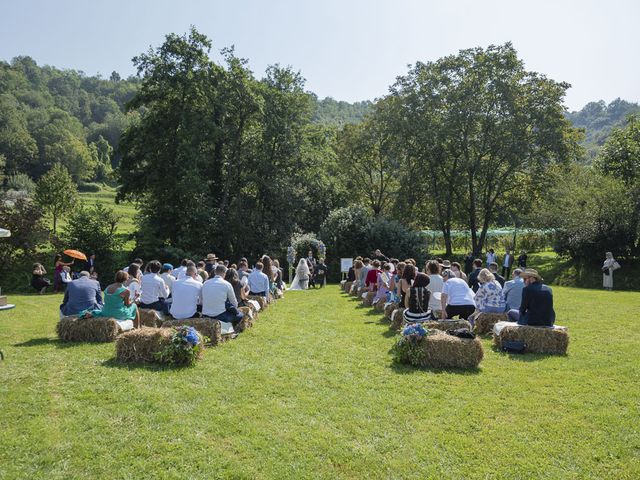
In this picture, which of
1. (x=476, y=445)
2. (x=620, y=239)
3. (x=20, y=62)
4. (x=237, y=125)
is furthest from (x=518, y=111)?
(x=20, y=62)

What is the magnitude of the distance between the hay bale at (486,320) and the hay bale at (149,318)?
749cm

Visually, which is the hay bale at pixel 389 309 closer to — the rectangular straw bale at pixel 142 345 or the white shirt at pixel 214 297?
the white shirt at pixel 214 297

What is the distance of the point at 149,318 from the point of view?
469 inches

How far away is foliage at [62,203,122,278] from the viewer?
91.8 feet

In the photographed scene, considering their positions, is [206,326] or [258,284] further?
[258,284]

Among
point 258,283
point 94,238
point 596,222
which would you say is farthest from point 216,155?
point 596,222

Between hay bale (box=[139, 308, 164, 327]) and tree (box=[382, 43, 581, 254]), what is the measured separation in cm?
2780

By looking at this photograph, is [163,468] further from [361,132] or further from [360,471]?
[361,132]

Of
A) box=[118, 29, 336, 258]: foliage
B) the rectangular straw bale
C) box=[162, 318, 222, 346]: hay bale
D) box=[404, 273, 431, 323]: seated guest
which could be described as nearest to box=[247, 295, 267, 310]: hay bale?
box=[162, 318, 222, 346]: hay bale

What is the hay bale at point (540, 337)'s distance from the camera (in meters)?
9.52

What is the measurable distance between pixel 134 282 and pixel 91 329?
2210 millimetres

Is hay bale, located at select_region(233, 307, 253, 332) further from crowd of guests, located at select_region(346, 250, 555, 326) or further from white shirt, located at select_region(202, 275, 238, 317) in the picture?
crowd of guests, located at select_region(346, 250, 555, 326)

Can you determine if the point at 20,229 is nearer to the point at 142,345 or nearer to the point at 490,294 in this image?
the point at 142,345

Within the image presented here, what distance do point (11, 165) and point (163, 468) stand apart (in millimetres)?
96059
